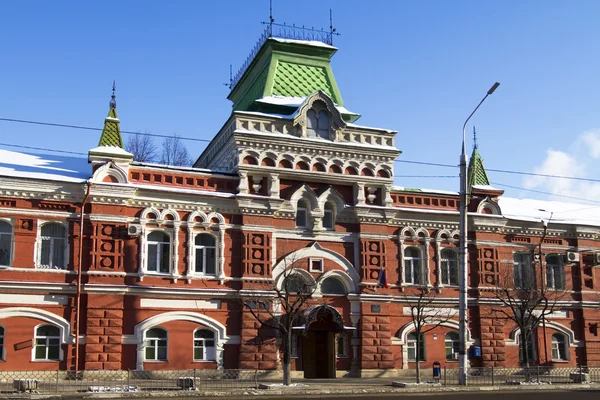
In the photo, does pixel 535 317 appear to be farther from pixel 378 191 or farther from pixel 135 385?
pixel 135 385

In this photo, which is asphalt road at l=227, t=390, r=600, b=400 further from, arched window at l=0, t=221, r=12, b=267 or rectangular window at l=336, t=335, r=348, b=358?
arched window at l=0, t=221, r=12, b=267

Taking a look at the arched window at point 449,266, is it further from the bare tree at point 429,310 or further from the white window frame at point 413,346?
the white window frame at point 413,346

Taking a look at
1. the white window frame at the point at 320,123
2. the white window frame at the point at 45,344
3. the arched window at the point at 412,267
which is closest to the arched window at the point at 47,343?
the white window frame at the point at 45,344

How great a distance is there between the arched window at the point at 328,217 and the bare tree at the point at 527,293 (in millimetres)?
8133

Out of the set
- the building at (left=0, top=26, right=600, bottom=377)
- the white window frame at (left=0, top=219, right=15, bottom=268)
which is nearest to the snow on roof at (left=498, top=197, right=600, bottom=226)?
the building at (left=0, top=26, right=600, bottom=377)

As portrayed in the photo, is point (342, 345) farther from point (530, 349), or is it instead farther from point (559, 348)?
point (559, 348)

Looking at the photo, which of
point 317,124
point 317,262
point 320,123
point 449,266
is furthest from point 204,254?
point 449,266

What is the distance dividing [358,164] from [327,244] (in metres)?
3.87

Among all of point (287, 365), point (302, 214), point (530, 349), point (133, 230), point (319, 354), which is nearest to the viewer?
point (287, 365)

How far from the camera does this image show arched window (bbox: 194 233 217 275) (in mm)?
30016

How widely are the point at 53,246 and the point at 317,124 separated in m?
12.3

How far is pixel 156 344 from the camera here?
28562mm

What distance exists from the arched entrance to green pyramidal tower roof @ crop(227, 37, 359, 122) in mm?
9375

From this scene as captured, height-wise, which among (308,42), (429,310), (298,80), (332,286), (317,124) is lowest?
(429,310)
